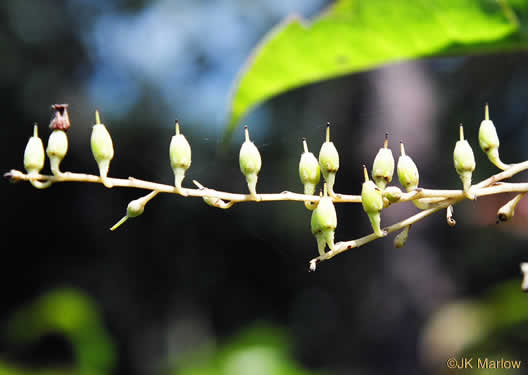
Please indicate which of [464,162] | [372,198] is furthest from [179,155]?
[464,162]

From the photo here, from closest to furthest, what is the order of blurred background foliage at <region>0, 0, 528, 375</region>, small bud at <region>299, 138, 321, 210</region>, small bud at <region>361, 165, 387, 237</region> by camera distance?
small bud at <region>361, 165, 387, 237</region>, small bud at <region>299, 138, 321, 210</region>, blurred background foliage at <region>0, 0, 528, 375</region>

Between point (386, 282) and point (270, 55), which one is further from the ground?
point (386, 282)

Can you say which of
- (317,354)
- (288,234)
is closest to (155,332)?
(317,354)

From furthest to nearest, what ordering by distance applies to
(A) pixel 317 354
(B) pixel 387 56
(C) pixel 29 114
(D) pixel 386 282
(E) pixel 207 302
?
1. (E) pixel 207 302
2. (A) pixel 317 354
3. (C) pixel 29 114
4. (D) pixel 386 282
5. (B) pixel 387 56

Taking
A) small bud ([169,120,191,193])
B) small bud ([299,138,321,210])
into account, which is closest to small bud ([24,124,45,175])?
small bud ([169,120,191,193])

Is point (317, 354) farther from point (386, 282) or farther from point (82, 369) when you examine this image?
point (82, 369)

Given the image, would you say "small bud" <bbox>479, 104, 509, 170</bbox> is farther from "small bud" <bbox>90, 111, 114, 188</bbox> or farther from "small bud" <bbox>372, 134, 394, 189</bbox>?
"small bud" <bbox>90, 111, 114, 188</bbox>

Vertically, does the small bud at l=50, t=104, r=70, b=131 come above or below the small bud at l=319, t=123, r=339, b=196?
above
